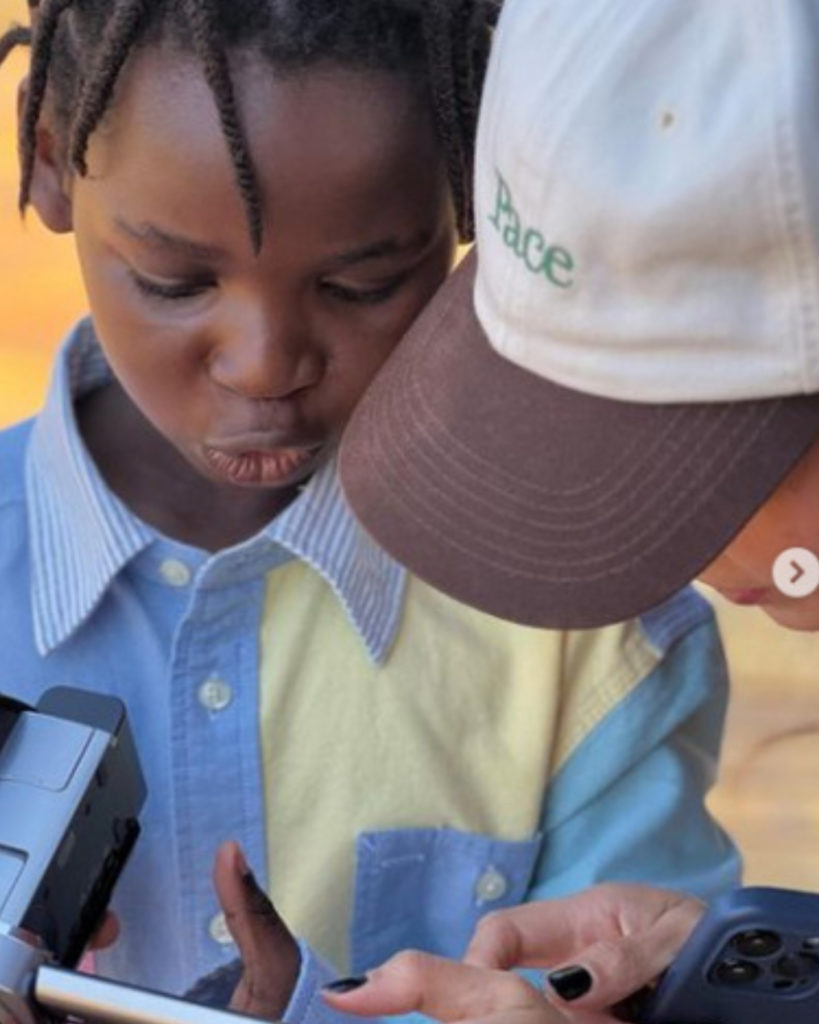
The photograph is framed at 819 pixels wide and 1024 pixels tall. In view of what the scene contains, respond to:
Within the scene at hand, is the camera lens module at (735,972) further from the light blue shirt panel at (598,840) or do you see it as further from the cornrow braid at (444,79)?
the cornrow braid at (444,79)

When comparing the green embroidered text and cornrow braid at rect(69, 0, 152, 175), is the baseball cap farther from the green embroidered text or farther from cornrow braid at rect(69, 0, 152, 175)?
cornrow braid at rect(69, 0, 152, 175)

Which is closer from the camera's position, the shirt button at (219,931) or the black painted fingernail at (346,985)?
the black painted fingernail at (346,985)

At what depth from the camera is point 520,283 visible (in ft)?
3.92

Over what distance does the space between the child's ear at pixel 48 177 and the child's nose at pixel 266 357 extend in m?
0.17

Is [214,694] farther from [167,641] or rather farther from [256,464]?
[256,464]

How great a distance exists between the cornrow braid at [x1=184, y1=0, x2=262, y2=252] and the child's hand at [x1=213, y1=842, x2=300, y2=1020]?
37cm

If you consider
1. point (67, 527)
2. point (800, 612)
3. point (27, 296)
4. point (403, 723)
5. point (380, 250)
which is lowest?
point (27, 296)

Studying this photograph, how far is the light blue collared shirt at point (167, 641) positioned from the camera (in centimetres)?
160

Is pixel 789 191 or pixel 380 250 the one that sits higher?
pixel 789 191

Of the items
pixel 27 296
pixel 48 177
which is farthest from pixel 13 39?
pixel 27 296

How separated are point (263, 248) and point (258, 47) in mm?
117

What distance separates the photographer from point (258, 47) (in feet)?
4.65

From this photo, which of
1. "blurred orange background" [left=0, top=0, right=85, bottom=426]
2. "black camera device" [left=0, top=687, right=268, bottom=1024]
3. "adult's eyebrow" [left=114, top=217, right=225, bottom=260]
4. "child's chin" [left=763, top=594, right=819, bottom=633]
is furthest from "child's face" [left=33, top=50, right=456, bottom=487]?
"blurred orange background" [left=0, top=0, right=85, bottom=426]

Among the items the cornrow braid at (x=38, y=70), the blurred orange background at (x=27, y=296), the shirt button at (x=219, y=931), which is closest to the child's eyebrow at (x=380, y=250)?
the cornrow braid at (x=38, y=70)
